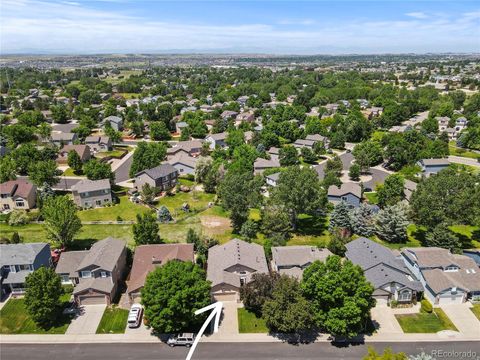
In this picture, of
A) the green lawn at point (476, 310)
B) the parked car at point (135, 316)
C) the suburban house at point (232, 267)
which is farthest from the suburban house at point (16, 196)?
the green lawn at point (476, 310)

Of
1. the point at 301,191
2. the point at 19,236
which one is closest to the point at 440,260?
the point at 301,191

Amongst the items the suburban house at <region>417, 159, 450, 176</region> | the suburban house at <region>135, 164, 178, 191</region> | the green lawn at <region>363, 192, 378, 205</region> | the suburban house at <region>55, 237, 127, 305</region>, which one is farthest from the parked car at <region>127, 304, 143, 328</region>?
the suburban house at <region>417, 159, 450, 176</region>

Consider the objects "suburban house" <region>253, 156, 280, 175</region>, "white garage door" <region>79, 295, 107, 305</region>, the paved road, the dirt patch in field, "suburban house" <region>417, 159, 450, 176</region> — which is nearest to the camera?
the paved road

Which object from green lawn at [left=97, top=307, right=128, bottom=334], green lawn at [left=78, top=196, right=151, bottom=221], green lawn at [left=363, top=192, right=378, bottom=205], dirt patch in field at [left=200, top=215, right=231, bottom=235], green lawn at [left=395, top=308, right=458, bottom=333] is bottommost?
green lawn at [left=78, top=196, right=151, bottom=221]

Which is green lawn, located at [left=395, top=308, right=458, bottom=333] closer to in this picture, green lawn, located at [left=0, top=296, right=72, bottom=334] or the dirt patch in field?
the dirt patch in field

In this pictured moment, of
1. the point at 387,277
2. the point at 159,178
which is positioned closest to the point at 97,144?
the point at 159,178

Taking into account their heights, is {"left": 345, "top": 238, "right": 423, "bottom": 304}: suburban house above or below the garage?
above

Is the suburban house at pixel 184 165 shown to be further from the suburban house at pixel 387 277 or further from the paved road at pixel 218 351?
the paved road at pixel 218 351

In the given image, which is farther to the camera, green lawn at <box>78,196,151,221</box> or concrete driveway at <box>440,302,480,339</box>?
green lawn at <box>78,196,151,221</box>
